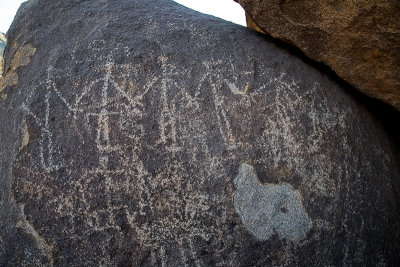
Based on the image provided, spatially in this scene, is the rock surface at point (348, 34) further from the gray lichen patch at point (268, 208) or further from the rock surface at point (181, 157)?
the gray lichen patch at point (268, 208)

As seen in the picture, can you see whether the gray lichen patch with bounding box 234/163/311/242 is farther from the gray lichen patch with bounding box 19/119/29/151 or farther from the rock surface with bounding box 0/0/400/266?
the gray lichen patch with bounding box 19/119/29/151

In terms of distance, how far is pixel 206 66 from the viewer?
141 centimetres

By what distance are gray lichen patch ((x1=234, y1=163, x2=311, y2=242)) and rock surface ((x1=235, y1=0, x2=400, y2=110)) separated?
1.96 feet

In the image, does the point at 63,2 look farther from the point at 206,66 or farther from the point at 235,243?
the point at 235,243

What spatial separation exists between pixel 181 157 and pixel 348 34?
82 centimetres

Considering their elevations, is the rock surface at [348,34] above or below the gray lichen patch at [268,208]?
above

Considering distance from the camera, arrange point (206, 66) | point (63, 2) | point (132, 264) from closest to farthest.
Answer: point (132, 264) < point (206, 66) < point (63, 2)

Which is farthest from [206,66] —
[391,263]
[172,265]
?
[391,263]

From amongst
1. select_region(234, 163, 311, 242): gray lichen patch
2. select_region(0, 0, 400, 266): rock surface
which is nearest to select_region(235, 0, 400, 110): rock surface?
select_region(0, 0, 400, 266): rock surface

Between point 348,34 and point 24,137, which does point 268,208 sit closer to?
point 348,34

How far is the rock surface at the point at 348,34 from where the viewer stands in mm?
1278

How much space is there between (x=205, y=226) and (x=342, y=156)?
641mm

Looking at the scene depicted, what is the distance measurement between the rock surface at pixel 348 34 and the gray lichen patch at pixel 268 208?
60 cm

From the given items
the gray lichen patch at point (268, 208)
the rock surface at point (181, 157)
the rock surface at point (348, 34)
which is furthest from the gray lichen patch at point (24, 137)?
the rock surface at point (348, 34)
